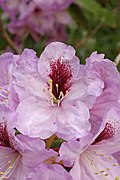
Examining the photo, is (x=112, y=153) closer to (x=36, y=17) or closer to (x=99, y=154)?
(x=99, y=154)

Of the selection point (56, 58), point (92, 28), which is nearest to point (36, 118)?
point (56, 58)

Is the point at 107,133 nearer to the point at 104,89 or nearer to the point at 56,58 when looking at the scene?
the point at 104,89

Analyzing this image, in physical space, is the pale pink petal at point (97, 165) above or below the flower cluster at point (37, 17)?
below

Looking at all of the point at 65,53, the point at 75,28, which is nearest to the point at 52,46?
the point at 65,53

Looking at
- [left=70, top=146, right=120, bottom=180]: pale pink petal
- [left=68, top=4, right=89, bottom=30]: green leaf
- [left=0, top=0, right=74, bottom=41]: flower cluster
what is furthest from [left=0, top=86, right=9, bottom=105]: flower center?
[left=68, top=4, right=89, bottom=30]: green leaf

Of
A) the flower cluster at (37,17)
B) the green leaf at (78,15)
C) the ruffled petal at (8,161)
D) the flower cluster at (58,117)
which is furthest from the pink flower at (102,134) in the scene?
the green leaf at (78,15)

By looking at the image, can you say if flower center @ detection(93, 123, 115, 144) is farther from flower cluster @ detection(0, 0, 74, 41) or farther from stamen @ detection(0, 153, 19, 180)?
flower cluster @ detection(0, 0, 74, 41)

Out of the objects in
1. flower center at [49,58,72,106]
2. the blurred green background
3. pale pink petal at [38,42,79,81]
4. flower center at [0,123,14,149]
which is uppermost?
pale pink petal at [38,42,79,81]

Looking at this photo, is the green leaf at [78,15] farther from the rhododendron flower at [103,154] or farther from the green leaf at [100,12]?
the rhododendron flower at [103,154]

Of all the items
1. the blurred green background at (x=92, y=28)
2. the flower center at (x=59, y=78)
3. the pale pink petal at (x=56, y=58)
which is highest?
the pale pink petal at (x=56, y=58)
